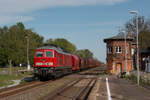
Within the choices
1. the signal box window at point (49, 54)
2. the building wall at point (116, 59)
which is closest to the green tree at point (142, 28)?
the building wall at point (116, 59)

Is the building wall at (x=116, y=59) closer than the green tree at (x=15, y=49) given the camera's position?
Yes

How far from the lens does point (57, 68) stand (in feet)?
95.9

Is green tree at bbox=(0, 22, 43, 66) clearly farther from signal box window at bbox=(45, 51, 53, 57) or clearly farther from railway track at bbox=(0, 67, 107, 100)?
railway track at bbox=(0, 67, 107, 100)

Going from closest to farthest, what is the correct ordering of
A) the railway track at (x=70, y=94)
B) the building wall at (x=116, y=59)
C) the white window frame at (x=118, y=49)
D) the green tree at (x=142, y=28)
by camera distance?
1. the railway track at (x=70, y=94)
2. the building wall at (x=116, y=59)
3. the white window frame at (x=118, y=49)
4. the green tree at (x=142, y=28)

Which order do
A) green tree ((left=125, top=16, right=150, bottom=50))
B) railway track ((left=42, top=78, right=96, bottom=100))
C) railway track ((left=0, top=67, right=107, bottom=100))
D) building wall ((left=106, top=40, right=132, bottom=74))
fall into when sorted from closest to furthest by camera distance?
railway track ((left=42, top=78, right=96, bottom=100))
railway track ((left=0, top=67, right=107, bottom=100))
building wall ((left=106, top=40, right=132, bottom=74))
green tree ((left=125, top=16, right=150, bottom=50))

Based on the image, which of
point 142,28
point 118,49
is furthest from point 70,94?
point 142,28

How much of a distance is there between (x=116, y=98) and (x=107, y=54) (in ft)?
121

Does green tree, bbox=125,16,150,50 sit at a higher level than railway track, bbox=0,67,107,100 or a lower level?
higher

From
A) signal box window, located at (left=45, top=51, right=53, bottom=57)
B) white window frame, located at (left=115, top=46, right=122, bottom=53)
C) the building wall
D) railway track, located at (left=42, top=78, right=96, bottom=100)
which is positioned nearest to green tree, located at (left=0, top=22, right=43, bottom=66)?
the building wall

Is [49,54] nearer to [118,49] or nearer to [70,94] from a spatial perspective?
[70,94]

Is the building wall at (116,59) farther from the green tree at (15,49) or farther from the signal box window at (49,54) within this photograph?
the green tree at (15,49)

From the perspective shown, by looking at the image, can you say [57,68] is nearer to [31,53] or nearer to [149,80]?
[149,80]

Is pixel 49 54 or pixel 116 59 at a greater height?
pixel 49 54

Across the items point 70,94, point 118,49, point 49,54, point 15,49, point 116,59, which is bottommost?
point 70,94
